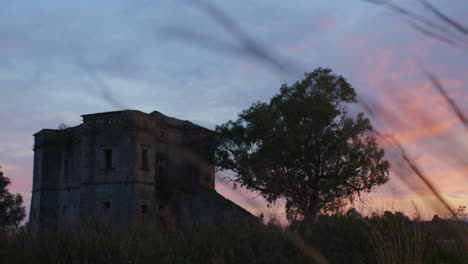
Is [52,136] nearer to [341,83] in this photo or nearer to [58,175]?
[58,175]

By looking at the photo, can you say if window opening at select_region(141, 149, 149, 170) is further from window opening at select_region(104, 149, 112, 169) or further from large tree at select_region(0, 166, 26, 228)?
large tree at select_region(0, 166, 26, 228)

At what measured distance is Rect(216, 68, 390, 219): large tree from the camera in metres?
25.8

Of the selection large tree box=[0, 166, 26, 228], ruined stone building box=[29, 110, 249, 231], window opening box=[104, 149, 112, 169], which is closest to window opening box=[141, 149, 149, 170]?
ruined stone building box=[29, 110, 249, 231]

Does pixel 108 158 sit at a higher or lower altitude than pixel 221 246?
higher

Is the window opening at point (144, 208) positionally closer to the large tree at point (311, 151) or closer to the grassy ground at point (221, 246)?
the large tree at point (311, 151)

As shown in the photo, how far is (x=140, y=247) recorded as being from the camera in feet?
32.9

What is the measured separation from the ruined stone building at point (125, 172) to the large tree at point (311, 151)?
292cm

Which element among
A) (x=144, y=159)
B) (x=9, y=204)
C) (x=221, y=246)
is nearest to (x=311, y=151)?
(x=144, y=159)

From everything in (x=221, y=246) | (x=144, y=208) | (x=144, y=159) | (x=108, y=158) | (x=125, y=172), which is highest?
(x=108, y=158)

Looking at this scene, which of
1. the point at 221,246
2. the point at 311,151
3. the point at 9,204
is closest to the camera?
the point at 221,246

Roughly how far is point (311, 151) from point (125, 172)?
10.1 meters

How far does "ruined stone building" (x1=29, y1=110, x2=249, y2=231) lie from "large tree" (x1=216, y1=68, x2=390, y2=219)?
9.58ft

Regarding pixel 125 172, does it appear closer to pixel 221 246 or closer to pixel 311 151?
pixel 311 151

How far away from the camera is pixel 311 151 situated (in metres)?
26.3
